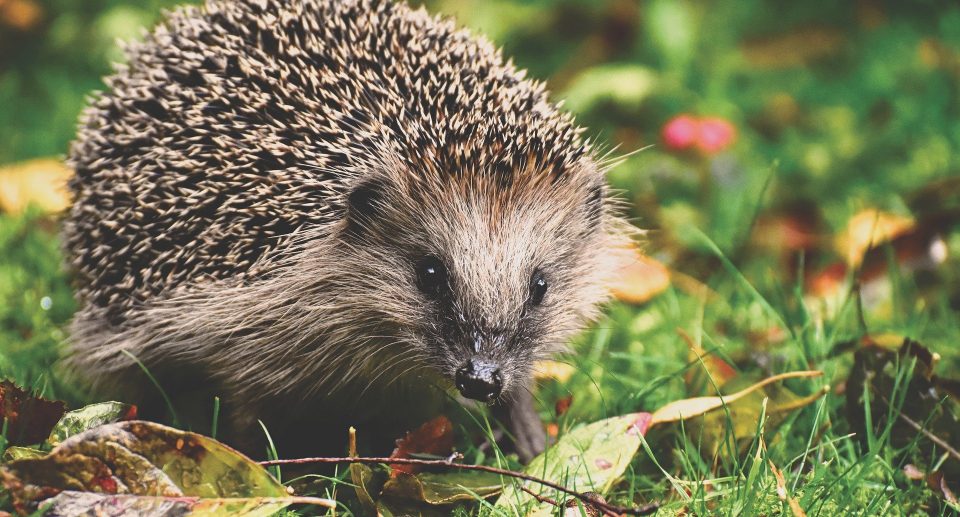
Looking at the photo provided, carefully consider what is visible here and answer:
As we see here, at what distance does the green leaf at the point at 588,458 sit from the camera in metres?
2.27

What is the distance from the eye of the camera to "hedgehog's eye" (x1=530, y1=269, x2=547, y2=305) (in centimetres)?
272

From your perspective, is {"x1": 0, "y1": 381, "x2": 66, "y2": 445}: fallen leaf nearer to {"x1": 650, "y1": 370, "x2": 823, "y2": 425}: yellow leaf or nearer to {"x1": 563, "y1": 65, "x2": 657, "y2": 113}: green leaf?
{"x1": 650, "y1": 370, "x2": 823, "y2": 425}: yellow leaf

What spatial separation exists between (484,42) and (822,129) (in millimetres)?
2832

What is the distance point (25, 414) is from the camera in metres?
2.21

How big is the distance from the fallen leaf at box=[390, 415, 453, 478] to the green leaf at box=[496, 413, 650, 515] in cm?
23

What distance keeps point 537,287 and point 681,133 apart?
226 cm

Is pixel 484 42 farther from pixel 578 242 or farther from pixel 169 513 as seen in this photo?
Answer: pixel 169 513

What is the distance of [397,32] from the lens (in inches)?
116

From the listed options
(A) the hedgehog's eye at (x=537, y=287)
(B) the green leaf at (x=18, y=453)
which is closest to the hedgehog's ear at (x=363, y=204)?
(A) the hedgehog's eye at (x=537, y=287)

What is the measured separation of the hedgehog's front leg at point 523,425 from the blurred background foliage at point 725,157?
0.42ft

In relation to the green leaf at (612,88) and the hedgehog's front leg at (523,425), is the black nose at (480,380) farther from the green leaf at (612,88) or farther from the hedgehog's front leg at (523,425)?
the green leaf at (612,88)

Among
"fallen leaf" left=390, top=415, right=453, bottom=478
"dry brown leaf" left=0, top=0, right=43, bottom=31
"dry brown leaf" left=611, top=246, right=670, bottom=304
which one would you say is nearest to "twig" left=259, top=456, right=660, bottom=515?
"fallen leaf" left=390, top=415, right=453, bottom=478

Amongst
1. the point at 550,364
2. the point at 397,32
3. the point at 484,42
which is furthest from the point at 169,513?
the point at 484,42

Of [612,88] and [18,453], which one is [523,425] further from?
[612,88]
